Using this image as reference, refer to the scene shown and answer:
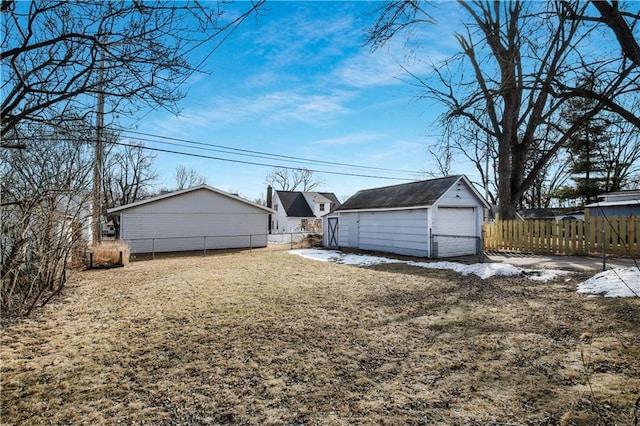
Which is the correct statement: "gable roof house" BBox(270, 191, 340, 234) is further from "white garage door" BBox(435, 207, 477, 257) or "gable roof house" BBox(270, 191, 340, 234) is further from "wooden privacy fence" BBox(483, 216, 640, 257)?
"wooden privacy fence" BBox(483, 216, 640, 257)

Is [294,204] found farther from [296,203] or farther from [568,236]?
[568,236]

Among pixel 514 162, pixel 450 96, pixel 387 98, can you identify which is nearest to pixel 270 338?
pixel 387 98

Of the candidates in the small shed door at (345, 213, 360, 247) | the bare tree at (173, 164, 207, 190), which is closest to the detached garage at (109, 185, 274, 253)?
the small shed door at (345, 213, 360, 247)

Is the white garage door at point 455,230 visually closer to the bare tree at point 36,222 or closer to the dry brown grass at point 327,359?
the dry brown grass at point 327,359

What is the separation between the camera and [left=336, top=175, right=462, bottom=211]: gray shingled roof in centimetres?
1362

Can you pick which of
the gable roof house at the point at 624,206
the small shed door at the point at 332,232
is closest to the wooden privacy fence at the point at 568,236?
the gable roof house at the point at 624,206

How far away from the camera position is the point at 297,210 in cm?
3741

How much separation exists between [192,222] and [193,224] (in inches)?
5.3

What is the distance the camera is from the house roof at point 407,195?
13.6m

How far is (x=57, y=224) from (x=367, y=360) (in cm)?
677

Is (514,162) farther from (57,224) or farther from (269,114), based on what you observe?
(57,224)

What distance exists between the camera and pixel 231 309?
5914mm

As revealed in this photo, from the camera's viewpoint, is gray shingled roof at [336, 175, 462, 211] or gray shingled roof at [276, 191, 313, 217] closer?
gray shingled roof at [336, 175, 462, 211]

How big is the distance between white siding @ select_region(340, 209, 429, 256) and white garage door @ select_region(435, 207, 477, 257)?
2.48 ft
